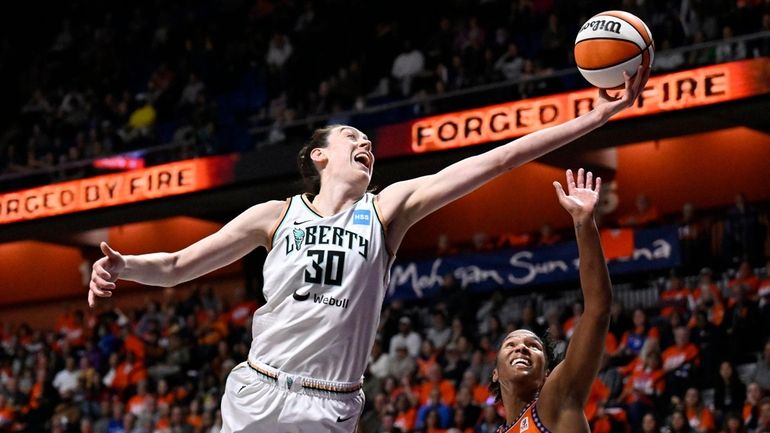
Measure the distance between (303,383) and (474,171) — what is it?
3.14ft

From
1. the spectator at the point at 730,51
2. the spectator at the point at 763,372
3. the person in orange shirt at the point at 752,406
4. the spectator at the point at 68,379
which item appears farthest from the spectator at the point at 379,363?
the spectator at the point at 730,51

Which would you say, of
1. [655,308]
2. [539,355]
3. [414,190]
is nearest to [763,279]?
[655,308]

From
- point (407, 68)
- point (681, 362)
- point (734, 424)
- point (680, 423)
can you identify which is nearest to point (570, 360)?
point (734, 424)

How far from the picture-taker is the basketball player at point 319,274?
13.0ft

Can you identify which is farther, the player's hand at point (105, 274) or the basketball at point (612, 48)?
the basketball at point (612, 48)

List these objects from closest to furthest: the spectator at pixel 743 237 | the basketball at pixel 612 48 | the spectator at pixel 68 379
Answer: the basketball at pixel 612 48, the spectator at pixel 743 237, the spectator at pixel 68 379

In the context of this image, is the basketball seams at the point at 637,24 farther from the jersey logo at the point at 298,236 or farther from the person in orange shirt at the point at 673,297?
the person in orange shirt at the point at 673,297

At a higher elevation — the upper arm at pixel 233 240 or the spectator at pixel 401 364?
the upper arm at pixel 233 240

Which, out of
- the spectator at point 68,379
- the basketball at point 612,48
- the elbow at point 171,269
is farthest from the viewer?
the spectator at point 68,379

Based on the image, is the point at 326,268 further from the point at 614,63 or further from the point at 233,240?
the point at 614,63

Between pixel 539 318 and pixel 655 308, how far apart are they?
140cm

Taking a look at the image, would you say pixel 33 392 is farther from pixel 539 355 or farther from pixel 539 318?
pixel 539 355

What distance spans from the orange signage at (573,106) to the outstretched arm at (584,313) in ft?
31.4

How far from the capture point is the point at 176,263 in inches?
Result: 165
